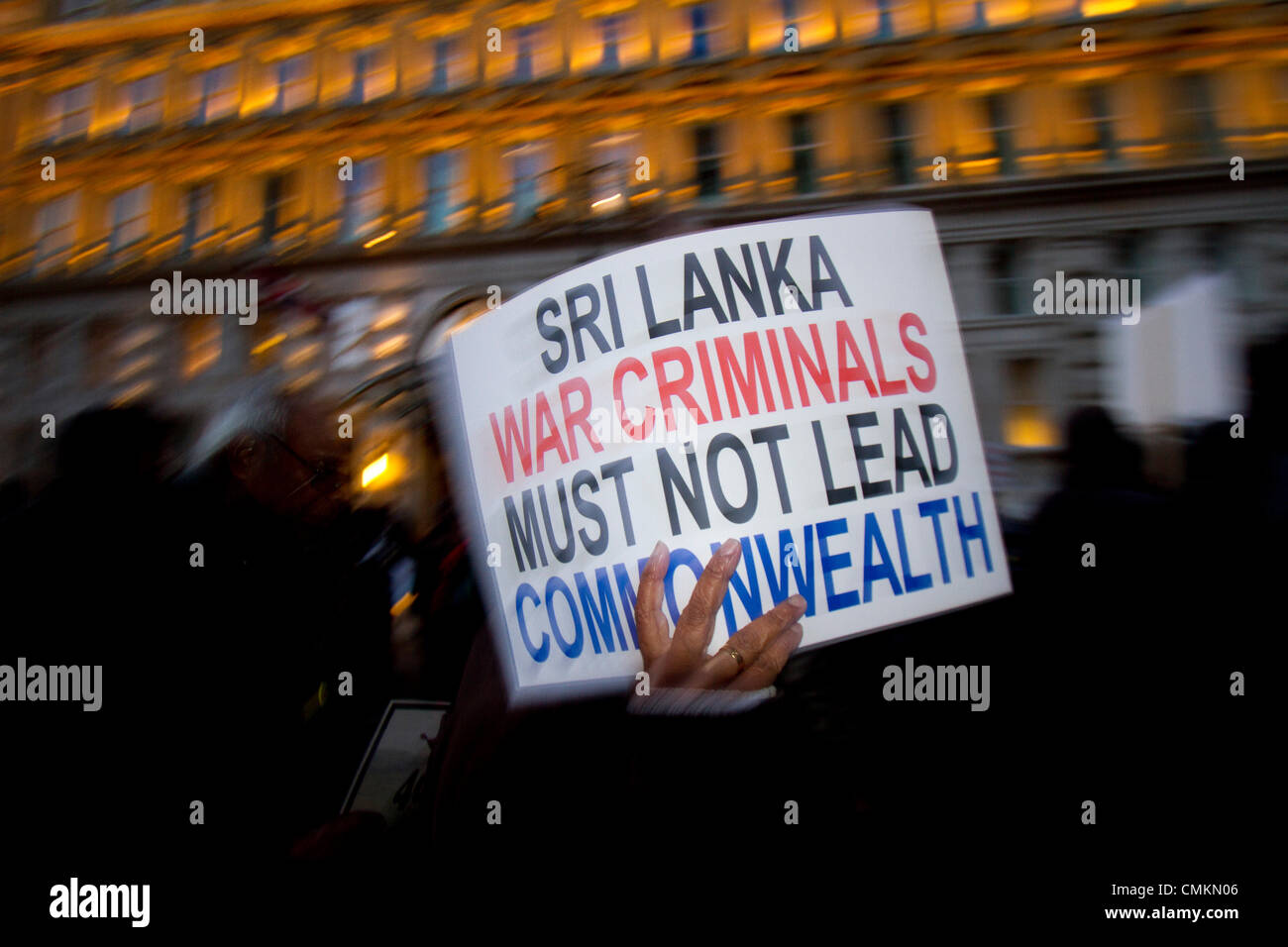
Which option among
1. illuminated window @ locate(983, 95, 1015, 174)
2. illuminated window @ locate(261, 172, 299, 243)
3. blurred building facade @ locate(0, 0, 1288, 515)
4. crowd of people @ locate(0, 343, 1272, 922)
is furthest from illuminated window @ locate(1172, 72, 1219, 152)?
illuminated window @ locate(261, 172, 299, 243)

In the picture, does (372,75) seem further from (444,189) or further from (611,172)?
(611,172)

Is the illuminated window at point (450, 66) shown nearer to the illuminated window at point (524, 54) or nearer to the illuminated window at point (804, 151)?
the illuminated window at point (524, 54)

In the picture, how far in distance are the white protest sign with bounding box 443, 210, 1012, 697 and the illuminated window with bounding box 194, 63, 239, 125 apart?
1031mm

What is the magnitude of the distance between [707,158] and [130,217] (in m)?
1.46

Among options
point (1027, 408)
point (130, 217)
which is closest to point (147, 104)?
point (130, 217)

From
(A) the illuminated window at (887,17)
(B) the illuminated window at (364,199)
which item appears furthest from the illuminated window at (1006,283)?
(B) the illuminated window at (364,199)

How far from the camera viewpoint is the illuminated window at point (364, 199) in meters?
1.97

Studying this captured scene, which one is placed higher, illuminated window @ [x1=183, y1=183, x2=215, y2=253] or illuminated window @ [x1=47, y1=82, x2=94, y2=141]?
illuminated window @ [x1=47, y1=82, x2=94, y2=141]

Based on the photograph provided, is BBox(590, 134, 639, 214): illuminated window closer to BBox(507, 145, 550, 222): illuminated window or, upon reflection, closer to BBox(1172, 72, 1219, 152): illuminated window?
BBox(507, 145, 550, 222): illuminated window

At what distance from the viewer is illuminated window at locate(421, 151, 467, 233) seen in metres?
1.92

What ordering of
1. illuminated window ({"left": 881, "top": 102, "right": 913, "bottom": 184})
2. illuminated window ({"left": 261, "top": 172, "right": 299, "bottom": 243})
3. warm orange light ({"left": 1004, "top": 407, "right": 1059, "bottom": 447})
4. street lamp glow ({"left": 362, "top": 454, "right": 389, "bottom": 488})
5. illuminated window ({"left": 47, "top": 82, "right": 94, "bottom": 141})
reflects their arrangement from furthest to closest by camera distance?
illuminated window ({"left": 47, "top": 82, "right": 94, "bottom": 141}), illuminated window ({"left": 261, "top": 172, "right": 299, "bottom": 243}), street lamp glow ({"left": 362, "top": 454, "right": 389, "bottom": 488}), illuminated window ({"left": 881, "top": 102, "right": 913, "bottom": 184}), warm orange light ({"left": 1004, "top": 407, "right": 1059, "bottom": 447})

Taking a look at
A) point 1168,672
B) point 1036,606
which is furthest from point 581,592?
point 1168,672

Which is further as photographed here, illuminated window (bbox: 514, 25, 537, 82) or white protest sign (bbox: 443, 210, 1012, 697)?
illuminated window (bbox: 514, 25, 537, 82)

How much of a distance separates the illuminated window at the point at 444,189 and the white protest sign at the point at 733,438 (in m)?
0.41
